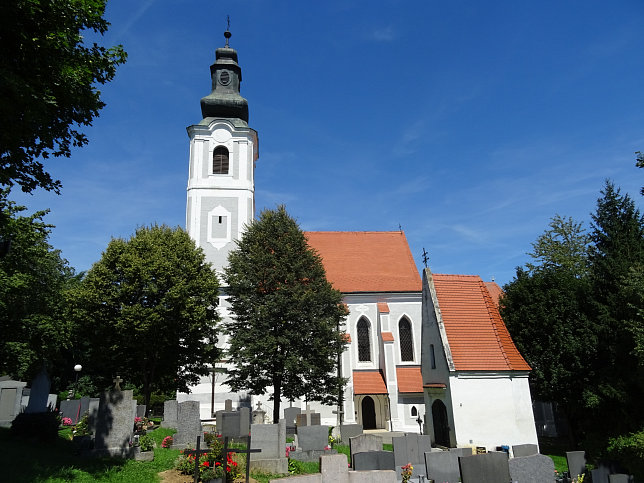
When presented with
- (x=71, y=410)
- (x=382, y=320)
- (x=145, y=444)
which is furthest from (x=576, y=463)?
(x=71, y=410)

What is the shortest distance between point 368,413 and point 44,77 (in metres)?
22.8

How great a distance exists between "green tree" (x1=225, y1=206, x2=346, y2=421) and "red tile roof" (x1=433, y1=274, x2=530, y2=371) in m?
5.19

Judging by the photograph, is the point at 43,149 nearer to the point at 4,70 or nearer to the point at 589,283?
the point at 4,70

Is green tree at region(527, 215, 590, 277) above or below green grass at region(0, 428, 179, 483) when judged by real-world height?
above

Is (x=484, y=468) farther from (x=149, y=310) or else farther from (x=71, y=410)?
(x=71, y=410)

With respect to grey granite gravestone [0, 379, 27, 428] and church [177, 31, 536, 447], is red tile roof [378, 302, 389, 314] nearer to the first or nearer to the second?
church [177, 31, 536, 447]

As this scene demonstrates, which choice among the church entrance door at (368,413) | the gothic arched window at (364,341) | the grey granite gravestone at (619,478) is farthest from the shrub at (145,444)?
the gothic arched window at (364,341)

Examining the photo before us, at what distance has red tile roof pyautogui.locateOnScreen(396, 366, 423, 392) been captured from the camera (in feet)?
80.6

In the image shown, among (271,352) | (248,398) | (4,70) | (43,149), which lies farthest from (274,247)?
(4,70)

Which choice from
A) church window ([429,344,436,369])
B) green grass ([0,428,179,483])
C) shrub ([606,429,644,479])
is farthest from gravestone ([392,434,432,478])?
green grass ([0,428,179,483])

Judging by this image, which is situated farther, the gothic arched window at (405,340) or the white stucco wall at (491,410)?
the gothic arched window at (405,340)

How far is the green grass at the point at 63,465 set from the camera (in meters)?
9.03

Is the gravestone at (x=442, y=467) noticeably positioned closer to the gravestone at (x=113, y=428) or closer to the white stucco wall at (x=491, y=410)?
the white stucco wall at (x=491, y=410)

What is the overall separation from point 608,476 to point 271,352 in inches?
483
